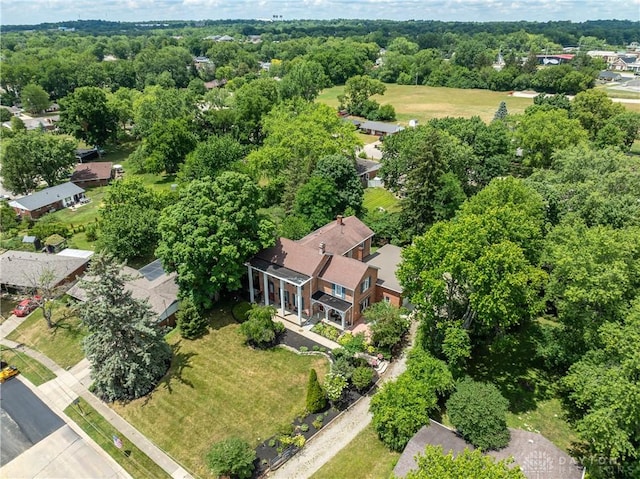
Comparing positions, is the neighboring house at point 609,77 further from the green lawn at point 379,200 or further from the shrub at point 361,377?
the shrub at point 361,377

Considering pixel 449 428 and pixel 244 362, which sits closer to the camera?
pixel 449 428

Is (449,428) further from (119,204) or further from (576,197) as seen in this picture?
(119,204)

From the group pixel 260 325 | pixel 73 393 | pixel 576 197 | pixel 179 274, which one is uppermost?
pixel 576 197

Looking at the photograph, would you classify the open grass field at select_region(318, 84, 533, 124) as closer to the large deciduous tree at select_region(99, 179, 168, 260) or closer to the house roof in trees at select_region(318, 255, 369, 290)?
the large deciduous tree at select_region(99, 179, 168, 260)

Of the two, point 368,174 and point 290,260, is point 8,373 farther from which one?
point 368,174

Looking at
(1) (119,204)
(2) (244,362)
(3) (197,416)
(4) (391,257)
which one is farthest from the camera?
(1) (119,204)

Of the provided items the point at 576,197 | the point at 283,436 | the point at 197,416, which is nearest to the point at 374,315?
the point at 283,436

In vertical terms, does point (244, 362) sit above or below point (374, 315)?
below

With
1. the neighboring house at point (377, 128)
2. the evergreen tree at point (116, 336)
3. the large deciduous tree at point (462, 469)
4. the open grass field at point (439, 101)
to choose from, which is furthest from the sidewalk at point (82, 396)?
the open grass field at point (439, 101)
